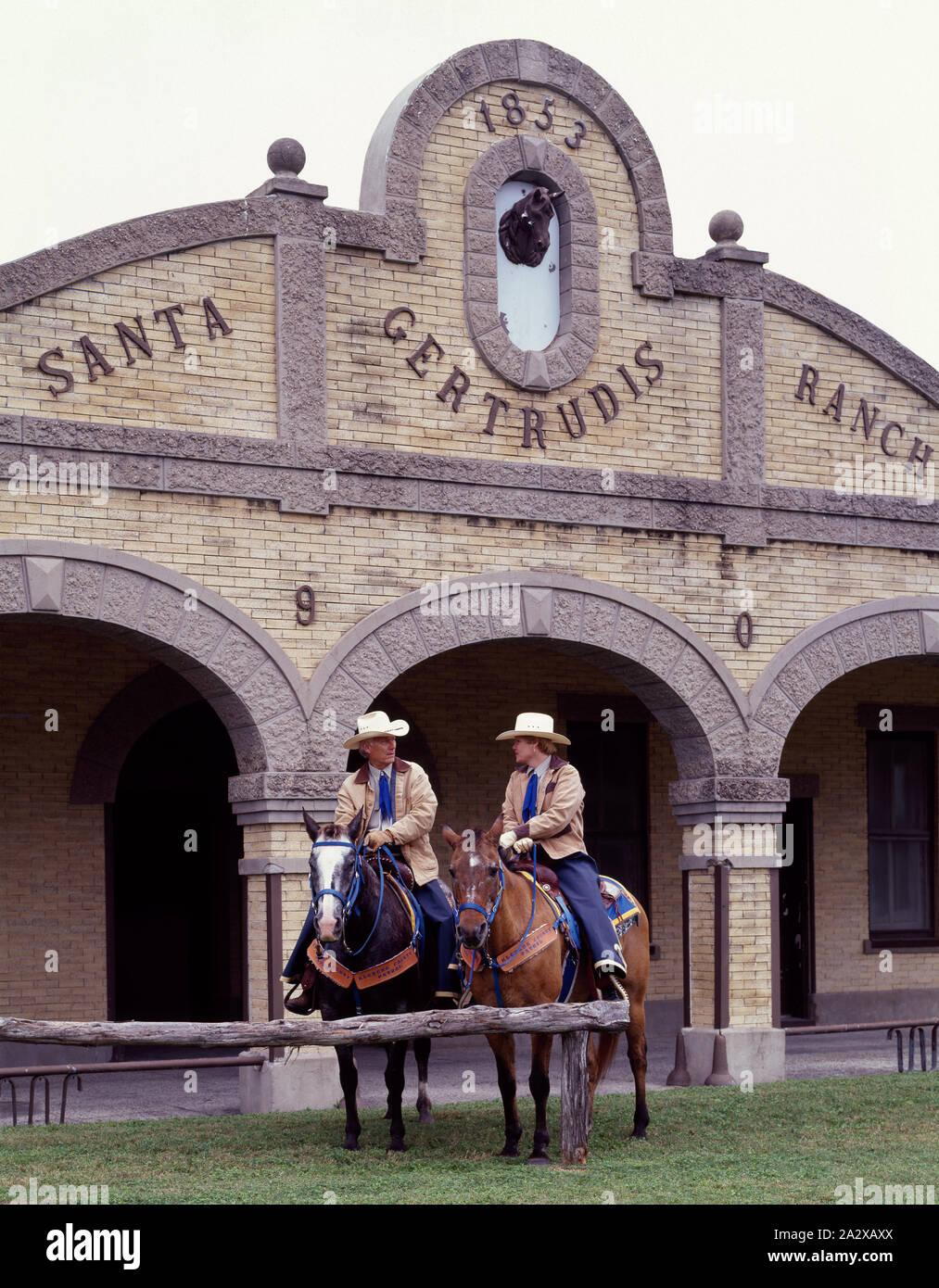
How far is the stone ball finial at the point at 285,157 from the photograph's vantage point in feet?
42.3

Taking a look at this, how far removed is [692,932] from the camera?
14117mm

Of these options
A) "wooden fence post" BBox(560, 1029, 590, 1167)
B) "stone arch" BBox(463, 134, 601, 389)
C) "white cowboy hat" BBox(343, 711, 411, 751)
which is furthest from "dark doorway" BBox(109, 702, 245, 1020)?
"wooden fence post" BBox(560, 1029, 590, 1167)

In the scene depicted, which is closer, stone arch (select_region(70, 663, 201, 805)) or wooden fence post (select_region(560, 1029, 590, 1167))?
wooden fence post (select_region(560, 1029, 590, 1167))

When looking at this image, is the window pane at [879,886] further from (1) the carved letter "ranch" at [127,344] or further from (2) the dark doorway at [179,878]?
(1) the carved letter "ranch" at [127,344]

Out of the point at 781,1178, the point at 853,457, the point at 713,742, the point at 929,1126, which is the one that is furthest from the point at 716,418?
the point at 781,1178

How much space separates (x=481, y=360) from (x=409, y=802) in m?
4.57

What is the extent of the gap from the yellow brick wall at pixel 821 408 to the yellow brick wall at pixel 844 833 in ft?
11.2

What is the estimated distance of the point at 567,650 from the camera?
1409 centimetres

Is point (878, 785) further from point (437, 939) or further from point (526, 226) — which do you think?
point (437, 939)

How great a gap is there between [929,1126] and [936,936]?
309 inches

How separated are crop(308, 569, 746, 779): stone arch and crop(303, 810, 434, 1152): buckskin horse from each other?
9.29 ft

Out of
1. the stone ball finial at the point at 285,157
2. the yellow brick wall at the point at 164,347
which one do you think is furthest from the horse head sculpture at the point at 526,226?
the yellow brick wall at the point at 164,347

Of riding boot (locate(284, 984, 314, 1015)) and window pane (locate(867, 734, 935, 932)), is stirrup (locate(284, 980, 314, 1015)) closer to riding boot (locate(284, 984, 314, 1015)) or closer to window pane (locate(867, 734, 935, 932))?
riding boot (locate(284, 984, 314, 1015))

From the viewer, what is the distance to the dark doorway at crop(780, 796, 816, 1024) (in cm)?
1783
